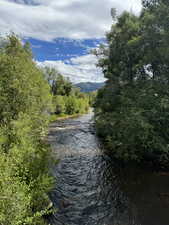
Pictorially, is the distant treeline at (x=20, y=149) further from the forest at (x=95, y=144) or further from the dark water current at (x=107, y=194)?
the dark water current at (x=107, y=194)

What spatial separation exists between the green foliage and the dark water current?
1.68 m

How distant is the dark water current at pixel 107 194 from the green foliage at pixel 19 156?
66.1 inches

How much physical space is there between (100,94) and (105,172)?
15.3 m

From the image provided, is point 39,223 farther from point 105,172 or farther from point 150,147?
point 150,147

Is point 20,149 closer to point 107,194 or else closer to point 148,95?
point 107,194

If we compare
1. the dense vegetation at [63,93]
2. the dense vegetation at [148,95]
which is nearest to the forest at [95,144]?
the dense vegetation at [148,95]

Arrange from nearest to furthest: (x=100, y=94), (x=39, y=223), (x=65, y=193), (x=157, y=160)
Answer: (x=39, y=223)
(x=65, y=193)
(x=157, y=160)
(x=100, y=94)

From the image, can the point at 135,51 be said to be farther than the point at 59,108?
No

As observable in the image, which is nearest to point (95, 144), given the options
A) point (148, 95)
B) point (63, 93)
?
point (148, 95)

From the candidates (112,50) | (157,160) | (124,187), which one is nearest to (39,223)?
(124,187)

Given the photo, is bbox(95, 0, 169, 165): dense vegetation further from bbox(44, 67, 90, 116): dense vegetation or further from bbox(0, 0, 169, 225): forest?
bbox(44, 67, 90, 116): dense vegetation

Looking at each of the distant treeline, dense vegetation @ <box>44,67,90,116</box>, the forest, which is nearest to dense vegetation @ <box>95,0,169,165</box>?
the forest

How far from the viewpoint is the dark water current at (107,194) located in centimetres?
850

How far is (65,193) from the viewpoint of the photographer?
Result: 1070cm
